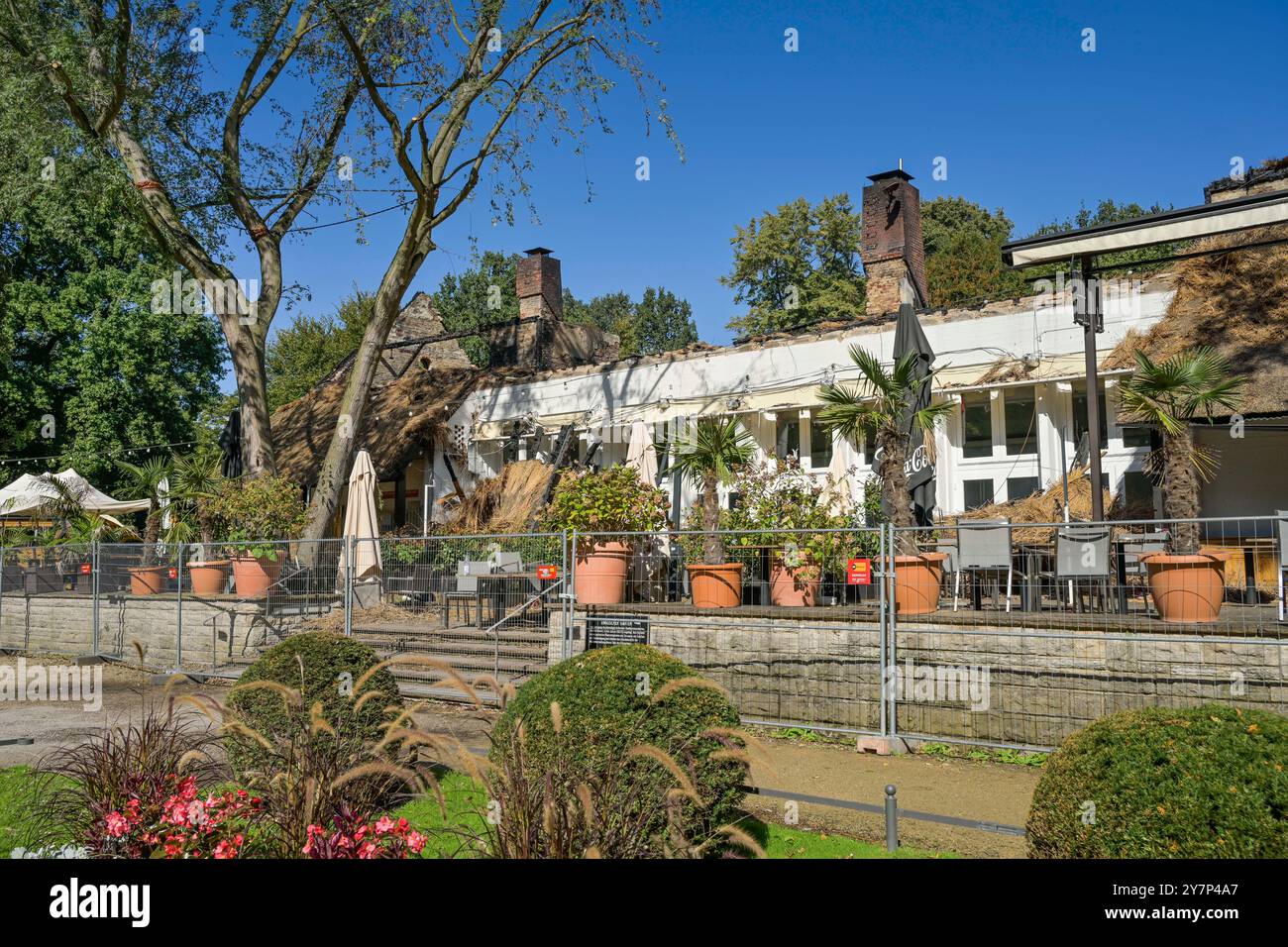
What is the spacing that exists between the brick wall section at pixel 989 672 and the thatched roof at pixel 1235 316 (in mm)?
5182

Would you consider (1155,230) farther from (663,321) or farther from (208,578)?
(663,321)

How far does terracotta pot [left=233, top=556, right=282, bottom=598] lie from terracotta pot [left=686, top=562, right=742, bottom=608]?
7.37 m

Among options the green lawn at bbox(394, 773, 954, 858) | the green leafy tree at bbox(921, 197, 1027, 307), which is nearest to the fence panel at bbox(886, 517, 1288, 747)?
the green lawn at bbox(394, 773, 954, 858)

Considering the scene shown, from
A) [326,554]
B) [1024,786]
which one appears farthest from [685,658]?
[326,554]

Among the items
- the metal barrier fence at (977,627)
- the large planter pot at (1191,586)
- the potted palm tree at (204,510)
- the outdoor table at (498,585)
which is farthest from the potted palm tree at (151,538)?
the large planter pot at (1191,586)

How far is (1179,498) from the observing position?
944 centimetres

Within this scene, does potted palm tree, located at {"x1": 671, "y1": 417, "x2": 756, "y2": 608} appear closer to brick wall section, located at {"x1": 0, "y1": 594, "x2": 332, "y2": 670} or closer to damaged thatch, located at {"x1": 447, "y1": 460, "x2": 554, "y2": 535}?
damaged thatch, located at {"x1": 447, "y1": 460, "x2": 554, "y2": 535}

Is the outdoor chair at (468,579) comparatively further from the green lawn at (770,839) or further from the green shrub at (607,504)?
the green lawn at (770,839)

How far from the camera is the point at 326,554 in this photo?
1586 centimetres

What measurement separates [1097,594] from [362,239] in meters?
16.4

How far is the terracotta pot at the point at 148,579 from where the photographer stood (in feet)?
56.4

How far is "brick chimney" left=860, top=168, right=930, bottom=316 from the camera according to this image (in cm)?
1878

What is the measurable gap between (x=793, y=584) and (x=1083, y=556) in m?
3.43
